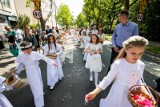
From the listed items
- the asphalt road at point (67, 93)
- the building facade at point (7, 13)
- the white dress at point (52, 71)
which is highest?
the building facade at point (7, 13)

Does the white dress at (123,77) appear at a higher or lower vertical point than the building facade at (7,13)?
lower

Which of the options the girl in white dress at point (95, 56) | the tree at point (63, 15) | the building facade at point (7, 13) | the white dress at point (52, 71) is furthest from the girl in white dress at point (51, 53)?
the tree at point (63, 15)

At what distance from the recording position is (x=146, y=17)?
951 inches

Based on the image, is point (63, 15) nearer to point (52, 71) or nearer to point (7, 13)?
point (7, 13)

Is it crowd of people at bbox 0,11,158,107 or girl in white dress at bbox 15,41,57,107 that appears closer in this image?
crowd of people at bbox 0,11,158,107

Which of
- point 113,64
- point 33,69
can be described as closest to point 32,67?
point 33,69

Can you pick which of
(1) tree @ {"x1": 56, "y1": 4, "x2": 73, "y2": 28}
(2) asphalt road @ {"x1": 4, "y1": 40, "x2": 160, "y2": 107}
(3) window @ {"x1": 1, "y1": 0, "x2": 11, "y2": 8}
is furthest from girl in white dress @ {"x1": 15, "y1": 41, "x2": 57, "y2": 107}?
(1) tree @ {"x1": 56, "y1": 4, "x2": 73, "y2": 28}

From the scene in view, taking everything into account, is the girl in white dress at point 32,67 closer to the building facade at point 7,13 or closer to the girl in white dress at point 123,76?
the girl in white dress at point 123,76

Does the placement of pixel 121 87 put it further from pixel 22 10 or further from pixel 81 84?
pixel 22 10

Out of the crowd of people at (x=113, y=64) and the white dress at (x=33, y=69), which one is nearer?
the crowd of people at (x=113, y=64)

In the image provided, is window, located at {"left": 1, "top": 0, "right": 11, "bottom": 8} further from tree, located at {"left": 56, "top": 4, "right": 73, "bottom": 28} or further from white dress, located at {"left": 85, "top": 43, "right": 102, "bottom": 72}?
tree, located at {"left": 56, "top": 4, "right": 73, "bottom": 28}

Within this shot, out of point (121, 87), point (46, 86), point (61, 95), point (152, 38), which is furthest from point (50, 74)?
point (152, 38)

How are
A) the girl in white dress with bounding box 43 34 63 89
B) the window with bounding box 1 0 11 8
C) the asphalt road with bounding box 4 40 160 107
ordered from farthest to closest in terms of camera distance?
the window with bounding box 1 0 11 8 < the girl in white dress with bounding box 43 34 63 89 < the asphalt road with bounding box 4 40 160 107

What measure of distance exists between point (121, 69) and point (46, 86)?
13.8 feet
